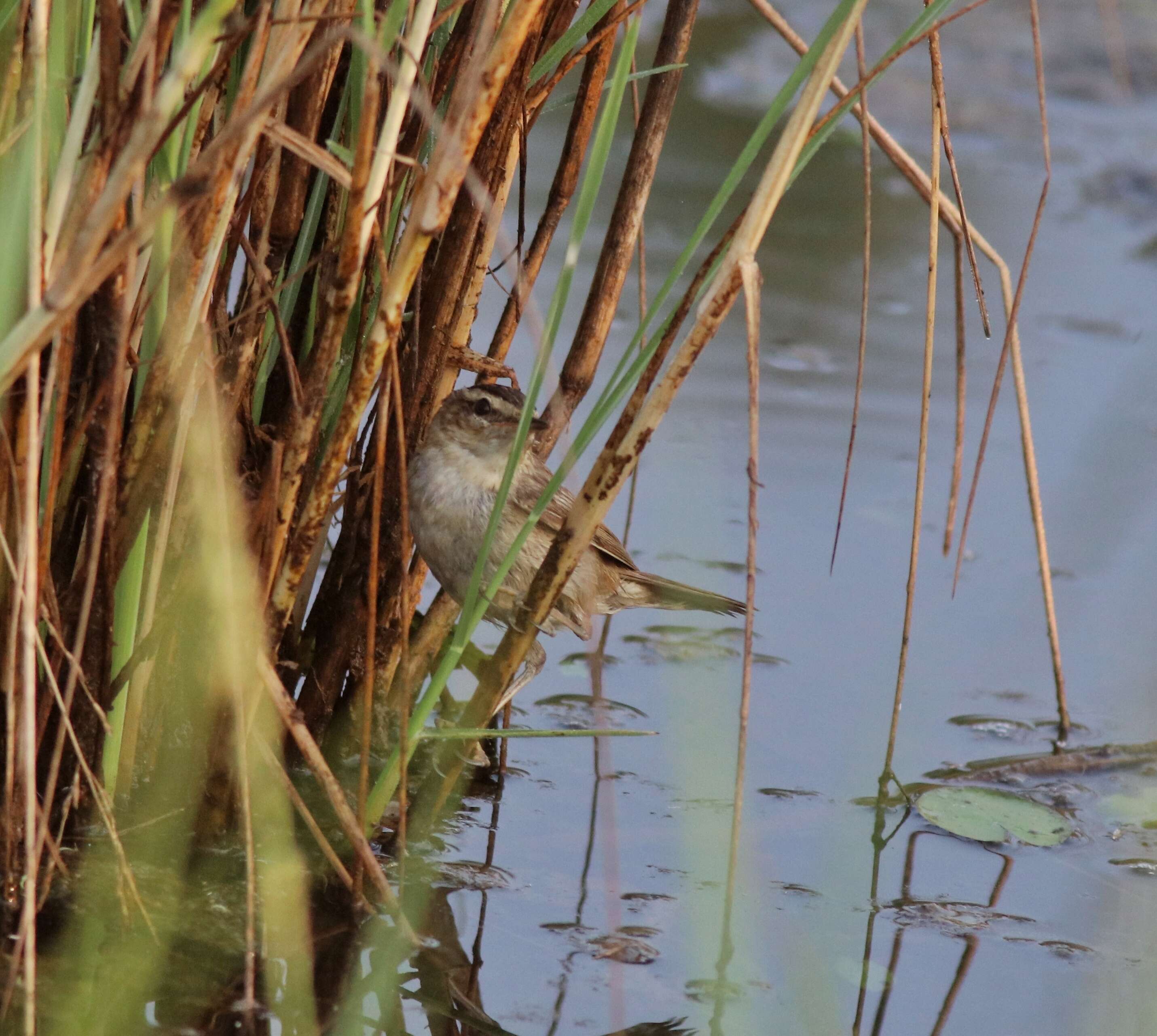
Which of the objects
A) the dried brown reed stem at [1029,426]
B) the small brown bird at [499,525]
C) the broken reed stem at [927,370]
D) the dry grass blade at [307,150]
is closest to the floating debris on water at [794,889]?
the broken reed stem at [927,370]

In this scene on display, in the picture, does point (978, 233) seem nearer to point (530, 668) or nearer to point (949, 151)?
point (949, 151)

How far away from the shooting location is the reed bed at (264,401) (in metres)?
2.09

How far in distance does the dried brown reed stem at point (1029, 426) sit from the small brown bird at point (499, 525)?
771 millimetres

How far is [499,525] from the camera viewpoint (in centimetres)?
Result: 316

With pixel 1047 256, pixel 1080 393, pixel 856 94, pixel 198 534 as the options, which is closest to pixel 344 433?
pixel 198 534

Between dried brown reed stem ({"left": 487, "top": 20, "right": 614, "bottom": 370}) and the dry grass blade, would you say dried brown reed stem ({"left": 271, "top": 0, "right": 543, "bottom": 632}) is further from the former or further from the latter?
dried brown reed stem ({"left": 487, "top": 20, "right": 614, "bottom": 370})

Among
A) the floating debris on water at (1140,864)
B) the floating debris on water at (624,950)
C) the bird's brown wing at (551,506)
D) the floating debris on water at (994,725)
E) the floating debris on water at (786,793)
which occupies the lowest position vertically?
the floating debris on water at (624,950)

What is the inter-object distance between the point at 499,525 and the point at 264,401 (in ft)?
1.85

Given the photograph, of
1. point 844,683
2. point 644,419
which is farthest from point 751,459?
point 844,683

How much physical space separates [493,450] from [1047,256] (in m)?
4.95

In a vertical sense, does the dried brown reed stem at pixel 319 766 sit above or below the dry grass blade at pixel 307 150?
below

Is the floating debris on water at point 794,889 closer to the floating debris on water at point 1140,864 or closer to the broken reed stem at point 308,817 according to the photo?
the floating debris on water at point 1140,864

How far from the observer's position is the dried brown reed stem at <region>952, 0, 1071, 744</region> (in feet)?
9.36

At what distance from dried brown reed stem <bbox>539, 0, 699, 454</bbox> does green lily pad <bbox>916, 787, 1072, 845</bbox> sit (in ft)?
4.30
